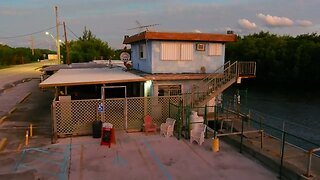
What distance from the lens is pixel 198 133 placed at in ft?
50.0

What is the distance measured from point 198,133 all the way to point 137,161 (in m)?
3.89

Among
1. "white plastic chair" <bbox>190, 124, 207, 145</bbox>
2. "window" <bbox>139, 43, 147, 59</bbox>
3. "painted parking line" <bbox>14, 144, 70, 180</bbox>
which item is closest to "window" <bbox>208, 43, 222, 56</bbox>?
"window" <bbox>139, 43, 147, 59</bbox>

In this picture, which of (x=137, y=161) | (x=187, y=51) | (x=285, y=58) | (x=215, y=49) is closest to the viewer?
(x=137, y=161)

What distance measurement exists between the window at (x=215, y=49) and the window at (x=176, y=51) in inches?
58.3

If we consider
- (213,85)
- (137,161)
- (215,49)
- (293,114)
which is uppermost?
(215,49)

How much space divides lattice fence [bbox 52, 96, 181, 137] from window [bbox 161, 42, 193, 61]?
11.8 feet

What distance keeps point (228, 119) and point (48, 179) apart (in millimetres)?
11761

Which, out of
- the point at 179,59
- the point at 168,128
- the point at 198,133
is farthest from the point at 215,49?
the point at 198,133

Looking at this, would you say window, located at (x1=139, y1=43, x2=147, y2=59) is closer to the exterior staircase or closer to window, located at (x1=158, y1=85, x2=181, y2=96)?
window, located at (x1=158, y1=85, x2=181, y2=96)

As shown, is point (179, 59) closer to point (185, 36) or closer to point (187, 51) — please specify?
point (187, 51)

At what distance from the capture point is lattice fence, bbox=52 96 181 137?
15.7 m

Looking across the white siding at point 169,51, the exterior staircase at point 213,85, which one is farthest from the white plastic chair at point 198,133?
the white siding at point 169,51

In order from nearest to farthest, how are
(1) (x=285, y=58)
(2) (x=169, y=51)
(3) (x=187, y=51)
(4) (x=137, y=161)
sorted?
1. (4) (x=137, y=161)
2. (2) (x=169, y=51)
3. (3) (x=187, y=51)
4. (1) (x=285, y=58)

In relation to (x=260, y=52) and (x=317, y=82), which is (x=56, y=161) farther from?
(x=260, y=52)
